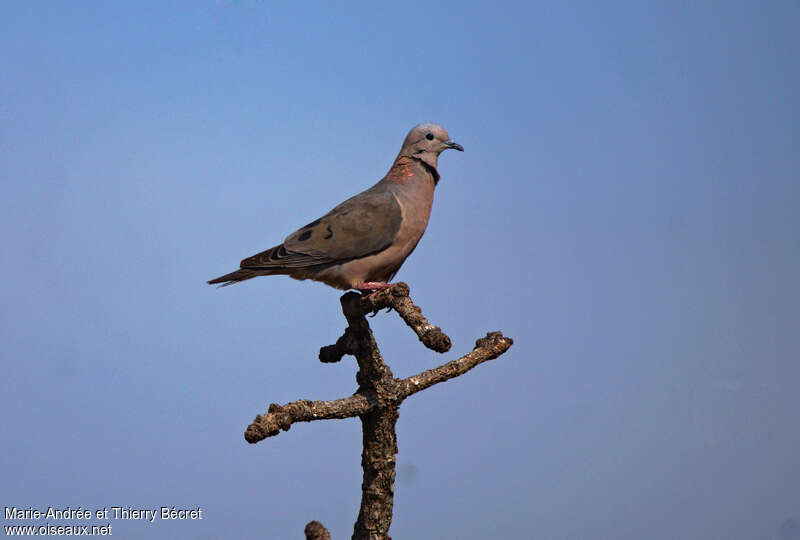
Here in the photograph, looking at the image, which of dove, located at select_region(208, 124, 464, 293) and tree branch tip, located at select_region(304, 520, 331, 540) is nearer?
tree branch tip, located at select_region(304, 520, 331, 540)

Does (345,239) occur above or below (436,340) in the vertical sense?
above

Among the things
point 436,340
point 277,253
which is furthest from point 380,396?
point 277,253

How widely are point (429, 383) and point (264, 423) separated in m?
1.15

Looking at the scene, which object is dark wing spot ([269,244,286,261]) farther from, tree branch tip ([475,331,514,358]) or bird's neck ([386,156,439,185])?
tree branch tip ([475,331,514,358])

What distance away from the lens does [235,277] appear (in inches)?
192

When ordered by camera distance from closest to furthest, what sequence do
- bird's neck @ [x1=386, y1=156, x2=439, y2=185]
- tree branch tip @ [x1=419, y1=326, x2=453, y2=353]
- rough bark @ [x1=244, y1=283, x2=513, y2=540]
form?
tree branch tip @ [x1=419, y1=326, x2=453, y2=353], rough bark @ [x1=244, y1=283, x2=513, y2=540], bird's neck @ [x1=386, y1=156, x2=439, y2=185]

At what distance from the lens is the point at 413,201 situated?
198 inches

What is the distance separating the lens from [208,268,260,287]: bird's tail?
486 centimetres

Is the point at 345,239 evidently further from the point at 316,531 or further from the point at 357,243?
the point at 316,531

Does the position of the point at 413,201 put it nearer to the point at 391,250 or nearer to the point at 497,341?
the point at 391,250

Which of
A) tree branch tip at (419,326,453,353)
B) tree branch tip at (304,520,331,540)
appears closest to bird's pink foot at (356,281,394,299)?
tree branch tip at (419,326,453,353)

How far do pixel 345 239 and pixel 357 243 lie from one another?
80 mm

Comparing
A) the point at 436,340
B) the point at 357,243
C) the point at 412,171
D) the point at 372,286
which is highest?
the point at 412,171

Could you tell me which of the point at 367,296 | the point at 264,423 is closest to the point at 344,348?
the point at 367,296
